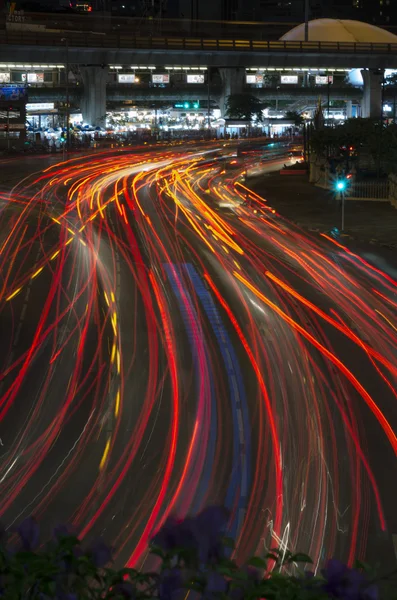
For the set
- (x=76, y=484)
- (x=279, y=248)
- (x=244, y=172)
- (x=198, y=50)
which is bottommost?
(x=76, y=484)

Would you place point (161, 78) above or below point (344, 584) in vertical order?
above

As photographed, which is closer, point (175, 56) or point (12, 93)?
point (12, 93)

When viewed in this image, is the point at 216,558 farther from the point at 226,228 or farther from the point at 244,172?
the point at 244,172

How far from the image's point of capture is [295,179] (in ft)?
212

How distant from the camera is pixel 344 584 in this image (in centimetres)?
371

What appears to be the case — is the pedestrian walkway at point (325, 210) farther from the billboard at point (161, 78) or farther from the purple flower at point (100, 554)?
the billboard at point (161, 78)

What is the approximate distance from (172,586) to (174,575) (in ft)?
0.15

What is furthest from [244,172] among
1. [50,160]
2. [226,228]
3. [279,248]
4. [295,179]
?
[279,248]

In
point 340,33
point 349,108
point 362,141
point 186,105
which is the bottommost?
point 362,141

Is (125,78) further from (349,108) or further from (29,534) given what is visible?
(29,534)

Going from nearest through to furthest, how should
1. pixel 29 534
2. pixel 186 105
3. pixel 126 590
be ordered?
1. pixel 126 590
2. pixel 29 534
3. pixel 186 105

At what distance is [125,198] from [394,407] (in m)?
34.9

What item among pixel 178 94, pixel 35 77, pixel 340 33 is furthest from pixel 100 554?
pixel 340 33

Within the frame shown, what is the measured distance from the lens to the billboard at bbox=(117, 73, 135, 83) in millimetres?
116875
